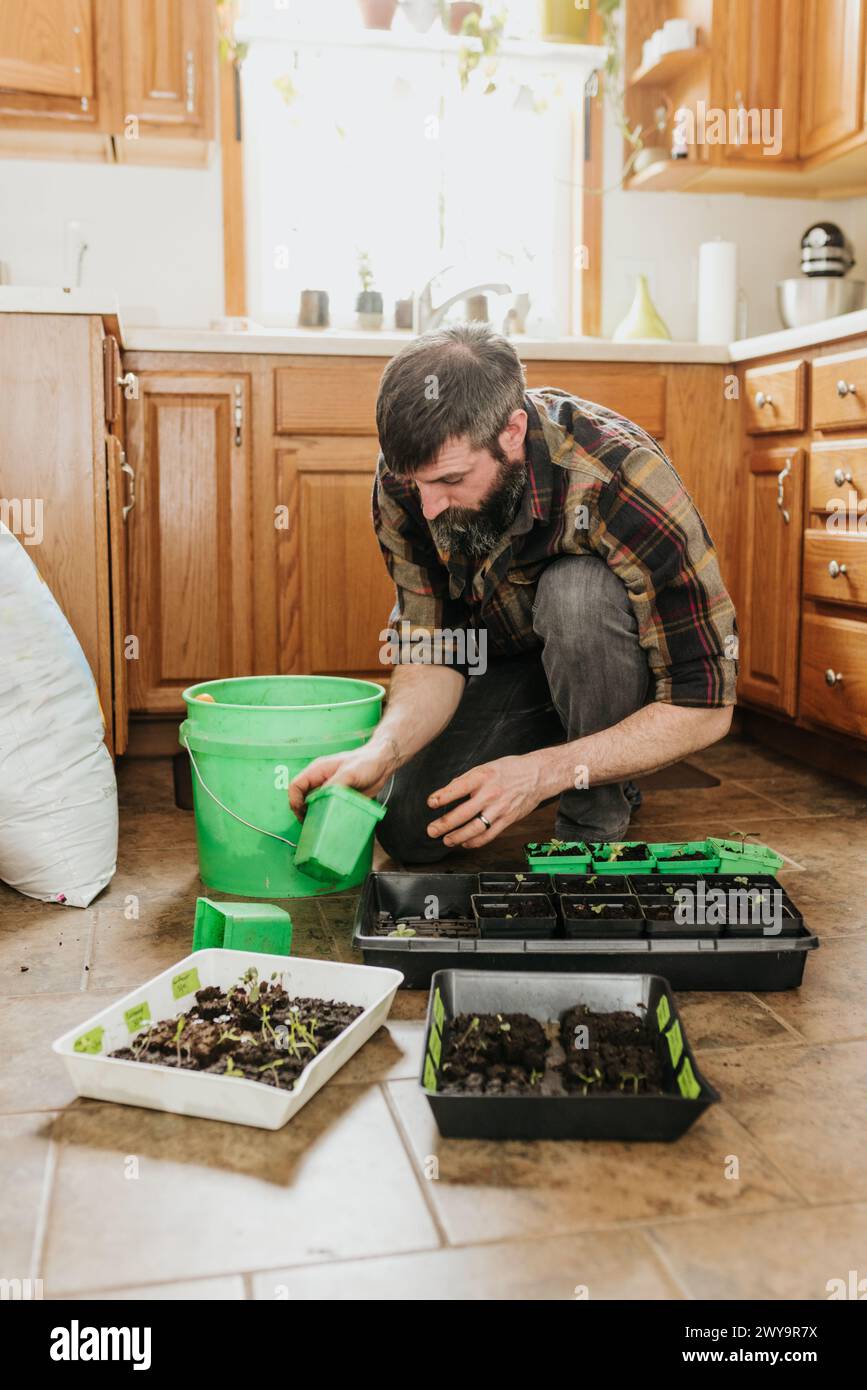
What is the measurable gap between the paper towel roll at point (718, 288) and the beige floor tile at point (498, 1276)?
2.70m

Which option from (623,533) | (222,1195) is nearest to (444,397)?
(623,533)

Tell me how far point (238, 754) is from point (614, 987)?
683 mm

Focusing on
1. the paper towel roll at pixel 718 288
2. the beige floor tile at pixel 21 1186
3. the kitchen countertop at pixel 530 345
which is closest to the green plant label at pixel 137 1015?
the beige floor tile at pixel 21 1186

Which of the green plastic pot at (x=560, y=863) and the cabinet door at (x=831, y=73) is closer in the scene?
the green plastic pot at (x=560, y=863)

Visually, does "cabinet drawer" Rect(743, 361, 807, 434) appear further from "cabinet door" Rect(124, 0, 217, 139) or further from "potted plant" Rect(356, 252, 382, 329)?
"cabinet door" Rect(124, 0, 217, 139)

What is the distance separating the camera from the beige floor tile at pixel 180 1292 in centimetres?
87

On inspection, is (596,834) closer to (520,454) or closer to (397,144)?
(520,454)

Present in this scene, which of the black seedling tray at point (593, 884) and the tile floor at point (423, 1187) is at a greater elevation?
the black seedling tray at point (593, 884)

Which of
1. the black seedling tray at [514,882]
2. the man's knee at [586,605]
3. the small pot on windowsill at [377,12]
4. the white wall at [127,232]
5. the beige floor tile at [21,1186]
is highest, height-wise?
the small pot on windowsill at [377,12]

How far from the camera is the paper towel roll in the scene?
3188 millimetres

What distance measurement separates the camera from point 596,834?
193 cm

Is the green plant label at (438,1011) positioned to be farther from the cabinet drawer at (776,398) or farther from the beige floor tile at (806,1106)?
the cabinet drawer at (776,398)

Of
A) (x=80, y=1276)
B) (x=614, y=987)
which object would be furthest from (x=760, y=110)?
(x=80, y=1276)

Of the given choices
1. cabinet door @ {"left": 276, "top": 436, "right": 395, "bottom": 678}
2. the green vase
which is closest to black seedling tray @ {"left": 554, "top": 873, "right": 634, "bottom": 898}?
cabinet door @ {"left": 276, "top": 436, "right": 395, "bottom": 678}
